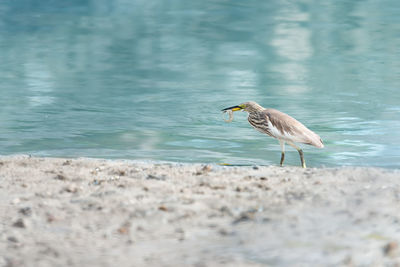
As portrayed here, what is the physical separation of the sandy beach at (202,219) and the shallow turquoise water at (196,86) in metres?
3.18

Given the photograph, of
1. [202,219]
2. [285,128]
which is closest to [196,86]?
[285,128]

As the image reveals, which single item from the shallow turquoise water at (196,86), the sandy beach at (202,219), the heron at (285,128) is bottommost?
the shallow turquoise water at (196,86)

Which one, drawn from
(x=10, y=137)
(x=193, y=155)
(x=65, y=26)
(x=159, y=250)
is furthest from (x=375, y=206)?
(x=65, y=26)

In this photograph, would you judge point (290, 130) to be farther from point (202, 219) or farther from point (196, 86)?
point (196, 86)

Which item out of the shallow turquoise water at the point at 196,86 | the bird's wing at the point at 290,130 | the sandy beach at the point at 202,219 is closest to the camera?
the sandy beach at the point at 202,219

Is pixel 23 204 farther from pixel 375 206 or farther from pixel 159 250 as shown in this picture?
pixel 375 206

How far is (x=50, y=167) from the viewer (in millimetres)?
8898

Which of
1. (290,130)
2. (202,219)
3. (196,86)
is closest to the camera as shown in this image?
(202,219)

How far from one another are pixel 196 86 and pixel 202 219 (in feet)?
47.8

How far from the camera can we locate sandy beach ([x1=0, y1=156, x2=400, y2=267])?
5129mm

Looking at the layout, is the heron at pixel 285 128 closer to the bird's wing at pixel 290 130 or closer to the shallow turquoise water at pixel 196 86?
the bird's wing at pixel 290 130

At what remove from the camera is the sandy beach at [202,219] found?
5.13 m

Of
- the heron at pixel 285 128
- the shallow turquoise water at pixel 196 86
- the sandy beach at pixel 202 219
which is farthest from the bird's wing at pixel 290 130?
the sandy beach at pixel 202 219

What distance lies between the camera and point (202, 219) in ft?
19.6
